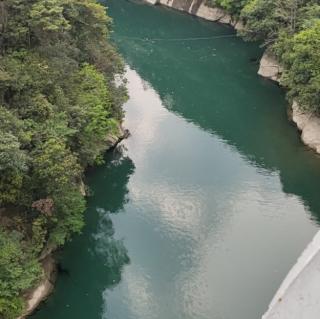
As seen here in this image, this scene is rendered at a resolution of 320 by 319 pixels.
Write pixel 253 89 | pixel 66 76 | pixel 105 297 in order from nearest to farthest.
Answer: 1. pixel 105 297
2. pixel 66 76
3. pixel 253 89

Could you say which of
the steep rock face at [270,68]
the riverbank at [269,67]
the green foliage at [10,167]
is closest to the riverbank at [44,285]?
the green foliage at [10,167]

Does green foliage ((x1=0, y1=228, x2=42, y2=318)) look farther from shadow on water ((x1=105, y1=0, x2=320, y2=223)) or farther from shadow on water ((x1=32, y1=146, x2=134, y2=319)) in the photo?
shadow on water ((x1=105, y1=0, x2=320, y2=223))

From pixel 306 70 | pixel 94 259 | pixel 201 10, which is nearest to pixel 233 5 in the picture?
pixel 201 10

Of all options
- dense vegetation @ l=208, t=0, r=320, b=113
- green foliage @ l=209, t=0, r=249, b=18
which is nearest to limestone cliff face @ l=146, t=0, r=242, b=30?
green foliage @ l=209, t=0, r=249, b=18

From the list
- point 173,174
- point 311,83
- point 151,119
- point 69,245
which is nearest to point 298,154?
point 311,83

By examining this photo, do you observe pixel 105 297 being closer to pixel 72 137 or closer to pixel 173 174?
pixel 72 137
